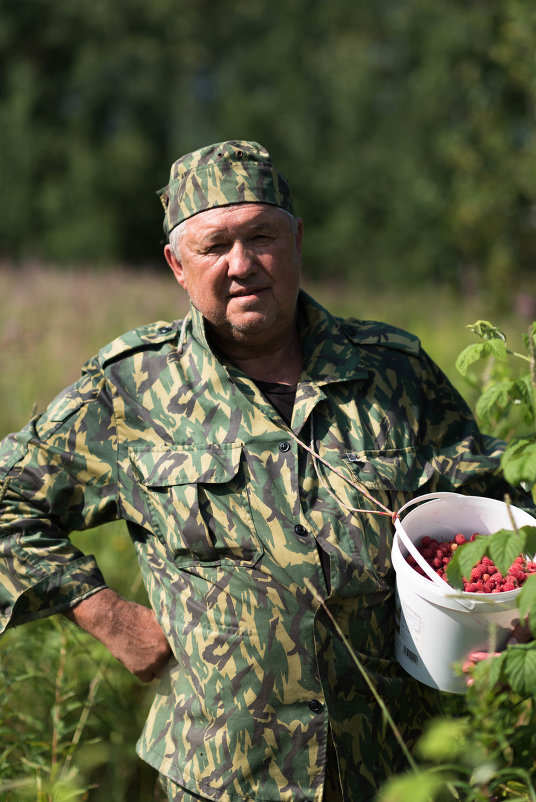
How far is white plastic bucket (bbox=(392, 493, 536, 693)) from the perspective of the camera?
178 cm

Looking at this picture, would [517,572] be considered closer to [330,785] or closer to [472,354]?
[472,354]

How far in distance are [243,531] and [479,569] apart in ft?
1.91

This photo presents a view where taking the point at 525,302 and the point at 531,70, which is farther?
the point at 525,302

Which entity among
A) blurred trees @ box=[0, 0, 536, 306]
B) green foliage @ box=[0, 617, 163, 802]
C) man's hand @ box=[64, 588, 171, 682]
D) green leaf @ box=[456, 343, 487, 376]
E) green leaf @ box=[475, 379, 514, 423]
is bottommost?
green foliage @ box=[0, 617, 163, 802]

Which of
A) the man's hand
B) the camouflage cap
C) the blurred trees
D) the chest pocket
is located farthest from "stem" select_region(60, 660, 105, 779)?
the blurred trees

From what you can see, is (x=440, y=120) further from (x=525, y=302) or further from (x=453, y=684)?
(x=453, y=684)

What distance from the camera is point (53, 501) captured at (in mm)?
2158

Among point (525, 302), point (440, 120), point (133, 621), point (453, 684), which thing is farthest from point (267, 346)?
point (440, 120)

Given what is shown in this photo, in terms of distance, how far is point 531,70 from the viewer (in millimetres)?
9188

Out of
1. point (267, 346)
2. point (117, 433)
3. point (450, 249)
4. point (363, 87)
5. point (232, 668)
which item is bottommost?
point (232, 668)

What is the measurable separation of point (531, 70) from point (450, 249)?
10598mm

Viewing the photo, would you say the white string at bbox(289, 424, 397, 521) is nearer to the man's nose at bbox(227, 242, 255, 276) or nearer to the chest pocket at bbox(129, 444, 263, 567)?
the chest pocket at bbox(129, 444, 263, 567)

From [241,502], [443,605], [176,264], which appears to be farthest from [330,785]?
[176,264]

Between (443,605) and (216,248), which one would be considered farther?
(216,248)
